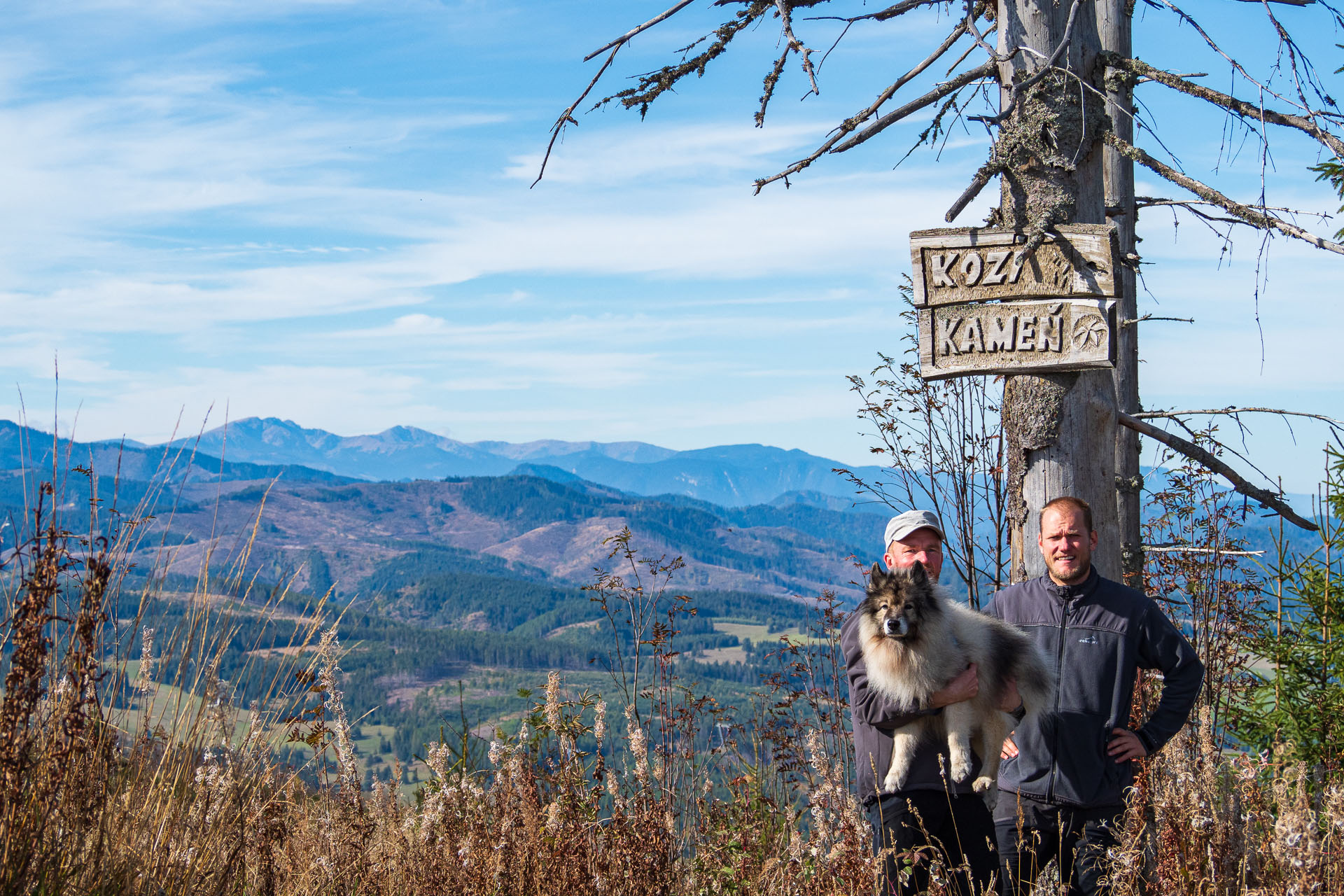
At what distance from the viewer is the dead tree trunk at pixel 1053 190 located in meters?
4.03

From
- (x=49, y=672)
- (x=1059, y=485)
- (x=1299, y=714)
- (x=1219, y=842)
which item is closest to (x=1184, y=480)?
(x=1299, y=714)

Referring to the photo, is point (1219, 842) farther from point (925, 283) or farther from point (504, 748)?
point (504, 748)

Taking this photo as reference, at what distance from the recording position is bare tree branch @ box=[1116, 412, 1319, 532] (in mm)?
4332

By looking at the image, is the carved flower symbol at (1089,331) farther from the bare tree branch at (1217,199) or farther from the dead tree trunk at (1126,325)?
the dead tree trunk at (1126,325)

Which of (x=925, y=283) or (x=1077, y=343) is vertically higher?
(x=925, y=283)

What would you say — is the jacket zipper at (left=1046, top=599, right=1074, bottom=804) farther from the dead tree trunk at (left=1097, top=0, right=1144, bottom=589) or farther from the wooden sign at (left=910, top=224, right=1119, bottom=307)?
the dead tree trunk at (left=1097, top=0, right=1144, bottom=589)

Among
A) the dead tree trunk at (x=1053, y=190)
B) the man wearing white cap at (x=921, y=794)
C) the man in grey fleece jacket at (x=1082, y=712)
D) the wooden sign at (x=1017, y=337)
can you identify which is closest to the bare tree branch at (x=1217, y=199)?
the dead tree trunk at (x=1053, y=190)

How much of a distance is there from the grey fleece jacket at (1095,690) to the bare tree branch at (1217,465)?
2.91 feet

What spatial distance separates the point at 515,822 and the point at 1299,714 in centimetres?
443

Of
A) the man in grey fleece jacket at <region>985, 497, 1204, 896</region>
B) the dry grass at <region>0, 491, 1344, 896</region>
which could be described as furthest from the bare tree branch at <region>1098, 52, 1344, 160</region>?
Result: the dry grass at <region>0, 491, 1344, 896</region>

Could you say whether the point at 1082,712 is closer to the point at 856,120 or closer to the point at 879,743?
the point at 879,743

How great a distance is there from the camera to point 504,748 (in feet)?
14.5

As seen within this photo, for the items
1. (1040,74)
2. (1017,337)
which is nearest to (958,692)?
(1017,337)

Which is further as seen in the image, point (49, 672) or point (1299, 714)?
point (1299, 714)
